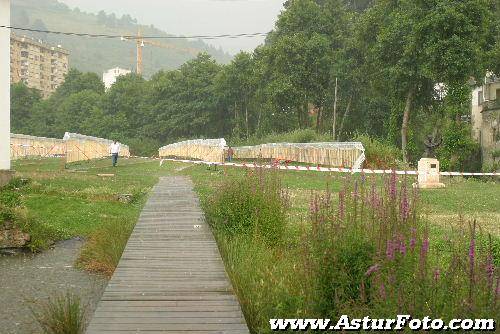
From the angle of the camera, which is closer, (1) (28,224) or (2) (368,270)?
(2) (368,270)

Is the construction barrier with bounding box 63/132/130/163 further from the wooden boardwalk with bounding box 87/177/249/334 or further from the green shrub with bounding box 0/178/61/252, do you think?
the wooden boardwalk with bounding box 87/177/249/334

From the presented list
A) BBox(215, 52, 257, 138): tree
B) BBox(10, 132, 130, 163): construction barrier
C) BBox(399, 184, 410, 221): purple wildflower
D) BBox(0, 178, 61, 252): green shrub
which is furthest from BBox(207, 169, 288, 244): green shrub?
BBox(215, 52, 257, 138): tree

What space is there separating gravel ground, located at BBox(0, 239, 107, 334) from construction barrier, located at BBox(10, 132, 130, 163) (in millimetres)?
21077

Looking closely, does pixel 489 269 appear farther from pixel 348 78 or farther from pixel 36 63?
pixel 36 63

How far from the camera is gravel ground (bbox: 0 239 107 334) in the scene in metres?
6.98

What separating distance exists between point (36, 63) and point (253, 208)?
146739 millimetres

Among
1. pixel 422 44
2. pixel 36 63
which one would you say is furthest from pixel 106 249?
pixel 36 63

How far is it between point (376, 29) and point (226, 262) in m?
36.9

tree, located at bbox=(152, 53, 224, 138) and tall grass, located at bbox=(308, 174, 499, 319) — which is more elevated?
tree, located at bbox=(152, 53, 224, 138)

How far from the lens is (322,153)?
104ft

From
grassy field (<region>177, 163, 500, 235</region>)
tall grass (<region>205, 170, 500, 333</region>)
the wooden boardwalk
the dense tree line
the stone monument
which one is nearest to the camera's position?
tall grass (<region>205, 170, 500, 333</region>)

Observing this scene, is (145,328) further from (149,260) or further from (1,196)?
(1,196)

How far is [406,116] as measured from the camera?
39969 millimetres

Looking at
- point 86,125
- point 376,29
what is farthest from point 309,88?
point 86,125
